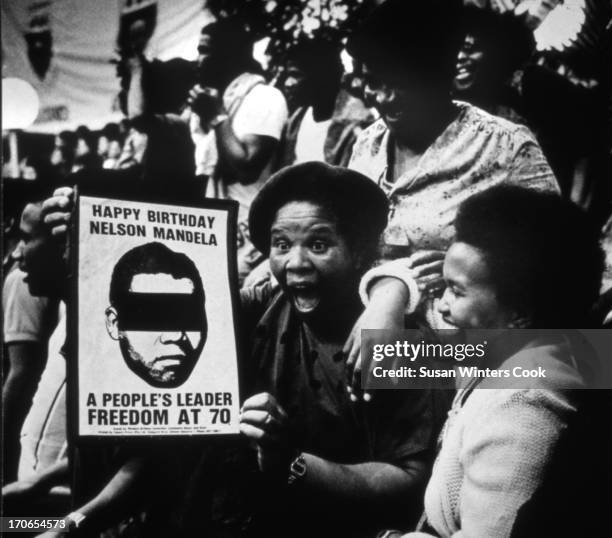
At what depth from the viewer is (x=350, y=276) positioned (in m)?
2.44

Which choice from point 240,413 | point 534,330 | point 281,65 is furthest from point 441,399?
point 281,65

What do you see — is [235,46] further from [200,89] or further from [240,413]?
[240,413]

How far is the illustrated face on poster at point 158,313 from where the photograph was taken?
8.22 feet

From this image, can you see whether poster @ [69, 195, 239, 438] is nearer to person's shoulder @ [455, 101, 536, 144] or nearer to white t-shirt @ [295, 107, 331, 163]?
white t-shirt @ [295, 107, 331, 163]

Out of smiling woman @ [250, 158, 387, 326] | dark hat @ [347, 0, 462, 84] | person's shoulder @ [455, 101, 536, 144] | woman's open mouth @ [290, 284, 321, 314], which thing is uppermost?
dark hat @ [347, 0, 462, 84]

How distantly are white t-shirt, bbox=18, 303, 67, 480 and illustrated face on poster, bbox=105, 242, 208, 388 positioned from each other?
10.8 inches

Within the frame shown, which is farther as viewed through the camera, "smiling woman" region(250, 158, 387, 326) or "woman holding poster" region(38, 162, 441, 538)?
"smiling woman" region(250, 158, 387, 326)

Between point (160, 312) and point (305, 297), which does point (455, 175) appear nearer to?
point (305, 297)

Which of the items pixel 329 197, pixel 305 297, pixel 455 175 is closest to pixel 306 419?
pixel 305 297

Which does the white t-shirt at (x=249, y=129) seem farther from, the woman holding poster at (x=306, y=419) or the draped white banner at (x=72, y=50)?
the draped white banner at (x=72, y=50)

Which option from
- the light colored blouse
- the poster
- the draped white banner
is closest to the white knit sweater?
the light colored blouse

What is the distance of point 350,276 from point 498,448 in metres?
0.73

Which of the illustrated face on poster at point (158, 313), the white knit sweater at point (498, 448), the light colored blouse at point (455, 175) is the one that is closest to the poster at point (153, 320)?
the illustrated face on poster at point (158, 313)

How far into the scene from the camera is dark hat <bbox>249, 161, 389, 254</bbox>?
2.46 m
